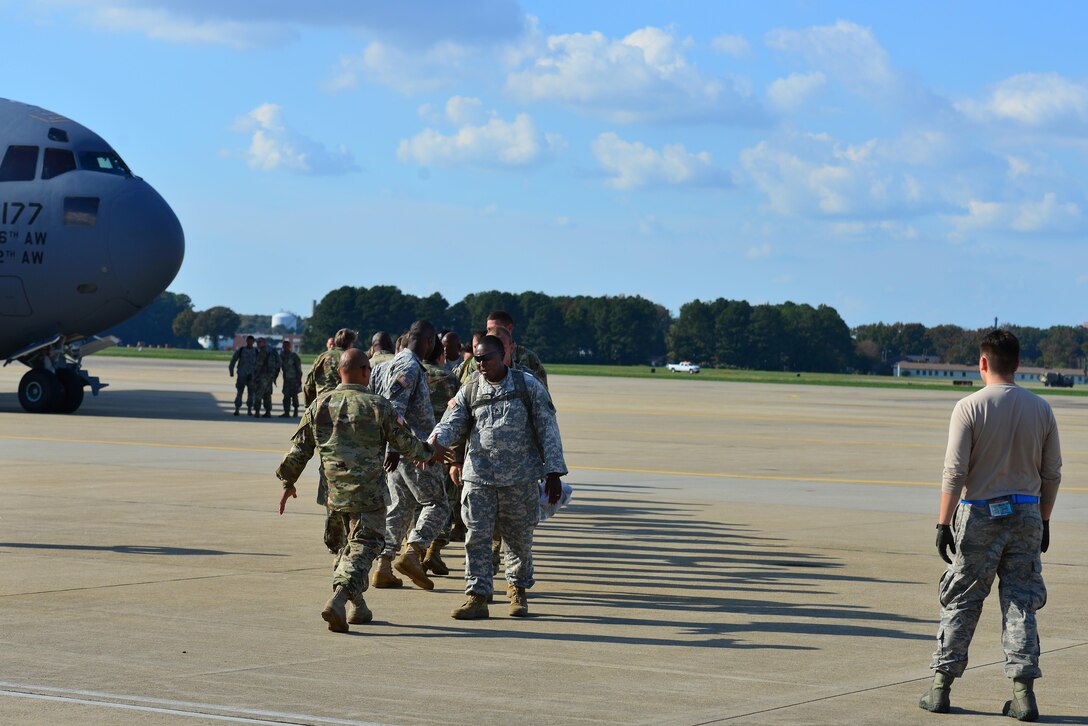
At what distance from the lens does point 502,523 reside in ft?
35.8

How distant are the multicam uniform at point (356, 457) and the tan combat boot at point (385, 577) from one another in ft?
5.01

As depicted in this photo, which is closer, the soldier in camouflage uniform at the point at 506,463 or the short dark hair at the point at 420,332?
the soldier in camouflage uniform at the point at 506,463

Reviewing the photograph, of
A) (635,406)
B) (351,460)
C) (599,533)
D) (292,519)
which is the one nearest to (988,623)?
(351,460)

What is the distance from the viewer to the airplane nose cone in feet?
98.8

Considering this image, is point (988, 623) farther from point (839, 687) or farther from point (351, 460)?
point (351, 460)

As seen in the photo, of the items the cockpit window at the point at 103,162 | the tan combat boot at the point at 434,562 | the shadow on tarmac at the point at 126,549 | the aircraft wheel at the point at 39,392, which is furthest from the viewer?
the aircraft wheel at the point at 39,392

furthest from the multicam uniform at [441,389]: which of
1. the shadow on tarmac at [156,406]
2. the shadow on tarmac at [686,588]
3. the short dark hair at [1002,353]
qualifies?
the shadow on tarmac at [156,406]

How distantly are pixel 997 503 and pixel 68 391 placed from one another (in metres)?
27.7

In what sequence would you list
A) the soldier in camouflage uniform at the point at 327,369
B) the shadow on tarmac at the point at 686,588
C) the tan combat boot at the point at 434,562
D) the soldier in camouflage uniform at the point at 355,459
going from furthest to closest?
the soldier in camouflage uniform at the point at 327,369, the tan combat boot at the point at 434,562, the shadow on tarmac at the point at 686,588, the soldier in camouflage uniform at the point at 355,459

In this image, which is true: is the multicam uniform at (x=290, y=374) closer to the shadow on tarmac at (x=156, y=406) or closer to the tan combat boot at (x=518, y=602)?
the shadow on tarmac at (x=156, y=406)

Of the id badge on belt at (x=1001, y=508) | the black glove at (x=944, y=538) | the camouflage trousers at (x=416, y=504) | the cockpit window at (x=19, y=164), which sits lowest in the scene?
the camouflage trousers at (x=416, y=504)

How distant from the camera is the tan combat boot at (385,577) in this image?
11.9m

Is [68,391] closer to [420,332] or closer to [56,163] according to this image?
[56,163]

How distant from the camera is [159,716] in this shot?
24.2 feet
